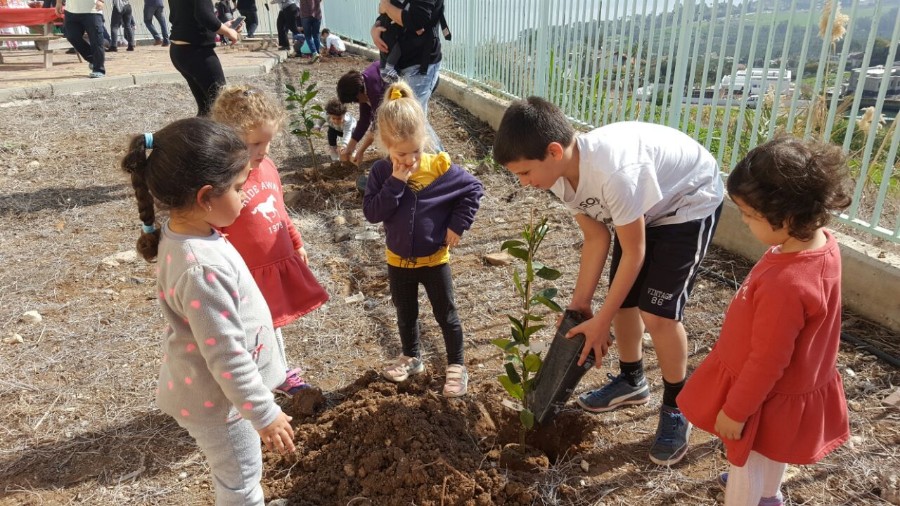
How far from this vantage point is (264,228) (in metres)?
2.31

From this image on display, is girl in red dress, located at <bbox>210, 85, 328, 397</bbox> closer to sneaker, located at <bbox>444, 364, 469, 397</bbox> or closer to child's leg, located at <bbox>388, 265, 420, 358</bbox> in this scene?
child's leg, located at <bbox>388, 265, 420, 358</bbox>

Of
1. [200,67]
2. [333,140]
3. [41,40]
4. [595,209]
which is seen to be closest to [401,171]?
[595,209]

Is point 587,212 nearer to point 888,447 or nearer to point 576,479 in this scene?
point 576,479

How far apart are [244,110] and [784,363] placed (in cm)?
195

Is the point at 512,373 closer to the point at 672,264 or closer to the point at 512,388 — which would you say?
the point at 512,388

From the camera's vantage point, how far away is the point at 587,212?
204 cm

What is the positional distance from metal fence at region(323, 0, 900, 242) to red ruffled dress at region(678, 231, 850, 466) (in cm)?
158

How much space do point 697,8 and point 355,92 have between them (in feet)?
8.68

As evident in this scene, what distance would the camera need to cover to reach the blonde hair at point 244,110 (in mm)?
2236

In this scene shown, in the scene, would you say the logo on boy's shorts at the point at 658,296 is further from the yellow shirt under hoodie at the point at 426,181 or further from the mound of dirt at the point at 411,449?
the yellow shirt under hoodie at the point at 426,181

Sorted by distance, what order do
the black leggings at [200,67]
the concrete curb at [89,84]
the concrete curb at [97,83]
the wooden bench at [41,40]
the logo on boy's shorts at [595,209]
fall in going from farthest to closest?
the wooden bench at [41,40] → the concrete curb at [89,84] → the concrete curb at [97,83] → the black leggings at [200,67] → the logo on boy's shorts at [595,209]

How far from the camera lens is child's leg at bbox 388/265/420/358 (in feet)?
8.25

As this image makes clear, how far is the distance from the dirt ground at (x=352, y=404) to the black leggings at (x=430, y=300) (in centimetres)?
18

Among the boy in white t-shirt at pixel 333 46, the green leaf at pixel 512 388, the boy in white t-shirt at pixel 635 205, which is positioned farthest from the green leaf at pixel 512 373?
the boy in white t-shirt at pixel 333 46
